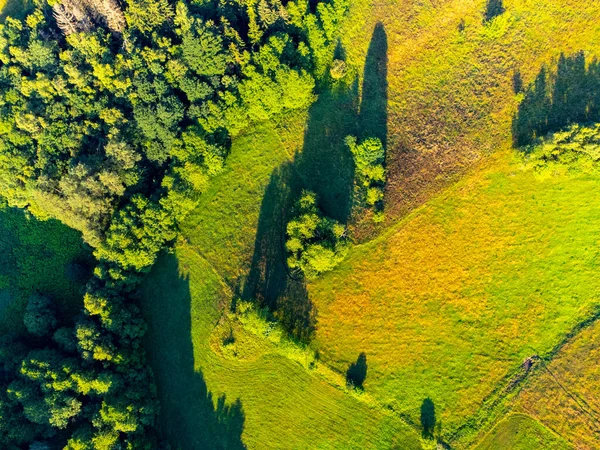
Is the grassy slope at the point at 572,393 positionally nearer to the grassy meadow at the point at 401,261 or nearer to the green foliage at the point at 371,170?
the grassy meadow at the point at 401,261

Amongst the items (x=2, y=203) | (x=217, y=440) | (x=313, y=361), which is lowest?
(x=217, y=440)

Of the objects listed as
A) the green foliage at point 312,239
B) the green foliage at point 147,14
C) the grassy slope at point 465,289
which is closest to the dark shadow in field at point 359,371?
the grassy slope at point 465,289

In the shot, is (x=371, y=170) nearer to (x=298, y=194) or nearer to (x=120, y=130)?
(x=298, y=194)

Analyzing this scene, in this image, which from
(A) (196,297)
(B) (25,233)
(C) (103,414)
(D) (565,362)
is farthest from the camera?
(B) (25,233)

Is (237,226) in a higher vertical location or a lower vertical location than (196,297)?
higher

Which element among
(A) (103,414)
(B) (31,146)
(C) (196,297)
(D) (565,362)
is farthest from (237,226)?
(D) (565,362)

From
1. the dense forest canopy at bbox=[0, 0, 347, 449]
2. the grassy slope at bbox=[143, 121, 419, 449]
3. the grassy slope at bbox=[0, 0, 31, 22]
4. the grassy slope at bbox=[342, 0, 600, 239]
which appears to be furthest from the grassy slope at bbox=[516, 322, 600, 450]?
the grassy slope at bbox=[0, 0, 31, 22]

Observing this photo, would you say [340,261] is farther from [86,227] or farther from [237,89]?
[86,227]
